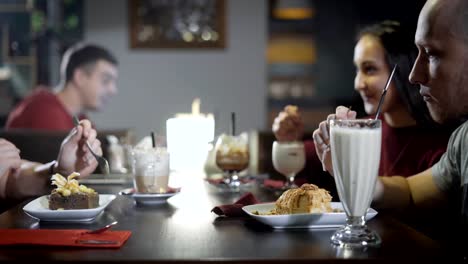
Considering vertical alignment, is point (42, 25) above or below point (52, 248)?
above

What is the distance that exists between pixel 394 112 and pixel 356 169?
121 centimetres

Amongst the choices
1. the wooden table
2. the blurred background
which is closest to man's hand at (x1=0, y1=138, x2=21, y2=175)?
the wooden table

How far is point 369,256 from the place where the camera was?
1.13 meters

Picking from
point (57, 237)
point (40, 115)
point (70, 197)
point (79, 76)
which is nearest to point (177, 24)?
point (79, 76)

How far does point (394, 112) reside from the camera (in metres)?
2.42

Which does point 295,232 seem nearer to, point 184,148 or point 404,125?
point 404,125

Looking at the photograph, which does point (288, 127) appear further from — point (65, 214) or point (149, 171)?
point (65, 214)

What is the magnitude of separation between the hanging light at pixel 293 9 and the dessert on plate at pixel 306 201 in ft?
21.6

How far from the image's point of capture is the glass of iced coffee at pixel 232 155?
220cm

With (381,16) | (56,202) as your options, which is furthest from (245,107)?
(56,202)

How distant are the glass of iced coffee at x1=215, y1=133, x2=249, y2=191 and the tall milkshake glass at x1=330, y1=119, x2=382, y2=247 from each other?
0.91 metres

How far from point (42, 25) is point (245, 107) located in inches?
78.5

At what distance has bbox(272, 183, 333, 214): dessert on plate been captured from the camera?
137 centimetres

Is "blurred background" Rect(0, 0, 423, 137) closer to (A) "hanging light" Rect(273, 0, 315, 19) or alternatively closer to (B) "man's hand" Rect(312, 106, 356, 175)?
(A) "hanging light" Rect(273, 0, 315, 19)
